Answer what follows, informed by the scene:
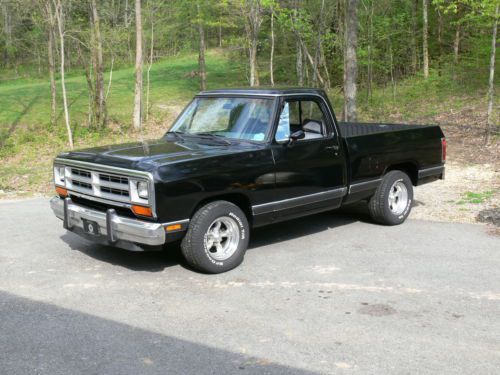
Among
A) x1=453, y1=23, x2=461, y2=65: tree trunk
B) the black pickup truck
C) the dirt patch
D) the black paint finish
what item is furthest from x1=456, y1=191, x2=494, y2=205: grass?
x1=453, y1=23, x2=461, y2=65: tree trunk

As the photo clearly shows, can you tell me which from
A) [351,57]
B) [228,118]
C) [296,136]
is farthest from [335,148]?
[351,57]

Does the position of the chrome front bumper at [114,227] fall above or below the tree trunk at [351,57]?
below

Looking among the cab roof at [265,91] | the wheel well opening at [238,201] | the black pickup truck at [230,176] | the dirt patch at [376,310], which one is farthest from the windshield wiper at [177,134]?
the dirt patch at [376,310]

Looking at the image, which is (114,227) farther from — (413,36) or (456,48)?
(413,36)

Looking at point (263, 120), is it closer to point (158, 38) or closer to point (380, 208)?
point (380, 208)

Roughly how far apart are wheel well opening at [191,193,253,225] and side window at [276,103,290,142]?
0.82m

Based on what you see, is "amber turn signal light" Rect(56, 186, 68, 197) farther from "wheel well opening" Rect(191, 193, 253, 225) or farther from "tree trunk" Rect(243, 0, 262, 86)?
"tree trunk" Rect(243, 0, 262, 86)

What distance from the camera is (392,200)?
26.6 feet

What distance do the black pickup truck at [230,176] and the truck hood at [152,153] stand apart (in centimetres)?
1

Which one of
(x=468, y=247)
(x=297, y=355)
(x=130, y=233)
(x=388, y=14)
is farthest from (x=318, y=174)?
(x=388, y=14)

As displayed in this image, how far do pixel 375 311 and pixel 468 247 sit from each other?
2.55 m

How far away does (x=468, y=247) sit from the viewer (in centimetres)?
689

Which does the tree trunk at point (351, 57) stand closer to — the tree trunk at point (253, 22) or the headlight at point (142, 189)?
the tree trunk at point (253, 22)

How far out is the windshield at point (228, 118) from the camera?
6.56 meters
